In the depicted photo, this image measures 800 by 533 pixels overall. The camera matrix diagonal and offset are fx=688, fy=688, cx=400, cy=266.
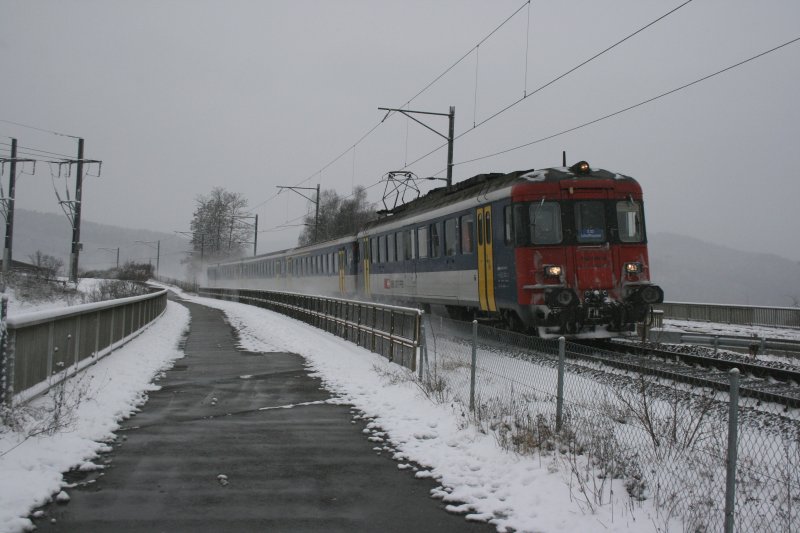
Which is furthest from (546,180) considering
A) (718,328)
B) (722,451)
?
(718,328)

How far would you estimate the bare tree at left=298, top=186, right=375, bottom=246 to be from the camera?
84.9m

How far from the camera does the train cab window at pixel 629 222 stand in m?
13.7

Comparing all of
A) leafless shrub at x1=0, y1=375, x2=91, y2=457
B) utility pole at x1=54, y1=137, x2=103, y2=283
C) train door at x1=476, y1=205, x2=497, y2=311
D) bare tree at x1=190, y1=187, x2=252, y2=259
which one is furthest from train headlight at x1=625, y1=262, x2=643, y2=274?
bare tree at x1=190, y1=187, x2=252, y2=259

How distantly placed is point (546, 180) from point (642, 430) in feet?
24.2

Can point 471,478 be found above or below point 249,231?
below

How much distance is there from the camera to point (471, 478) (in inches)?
228

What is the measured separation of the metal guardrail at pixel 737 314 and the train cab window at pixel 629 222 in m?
14.6

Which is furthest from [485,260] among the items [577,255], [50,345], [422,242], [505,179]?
[50,345]

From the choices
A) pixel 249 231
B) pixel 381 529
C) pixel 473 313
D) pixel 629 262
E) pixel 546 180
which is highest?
pixel 249 231

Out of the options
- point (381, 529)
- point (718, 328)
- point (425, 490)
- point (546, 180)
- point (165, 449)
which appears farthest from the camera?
point (718, 328)

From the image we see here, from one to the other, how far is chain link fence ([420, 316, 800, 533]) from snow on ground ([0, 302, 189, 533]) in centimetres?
381

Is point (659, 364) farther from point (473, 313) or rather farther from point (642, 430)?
point (473, 313)

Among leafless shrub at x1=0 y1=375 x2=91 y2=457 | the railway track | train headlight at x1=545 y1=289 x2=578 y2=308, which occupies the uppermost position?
train headlight at x1=545 y1=289 x2=578 y2=308

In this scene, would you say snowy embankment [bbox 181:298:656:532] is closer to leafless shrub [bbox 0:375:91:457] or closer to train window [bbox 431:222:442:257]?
leafless shrub [bbox 0:375:91:457]
